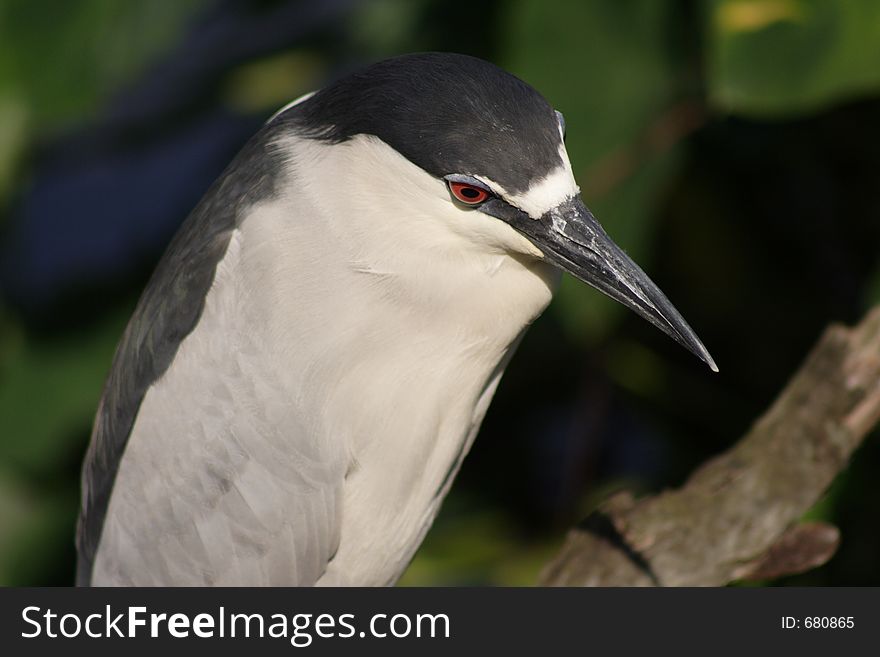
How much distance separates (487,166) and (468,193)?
1.9 inches

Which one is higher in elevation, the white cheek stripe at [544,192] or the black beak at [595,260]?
the white cheek stripe at [544,192]

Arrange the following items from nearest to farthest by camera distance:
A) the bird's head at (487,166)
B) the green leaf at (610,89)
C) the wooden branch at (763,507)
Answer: the bird's head at (487,166)
the wooden branch at (763,507)
the green leaf at (610,89)

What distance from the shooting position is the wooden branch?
1.75 m

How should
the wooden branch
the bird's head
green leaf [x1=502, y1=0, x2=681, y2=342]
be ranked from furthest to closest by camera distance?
1. green leaf [x1=502, y1=0, x2=681, y2=342]
2. the wooden branch
3. the bird's head

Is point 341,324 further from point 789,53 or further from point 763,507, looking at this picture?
point 789,53

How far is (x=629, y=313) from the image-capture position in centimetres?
261

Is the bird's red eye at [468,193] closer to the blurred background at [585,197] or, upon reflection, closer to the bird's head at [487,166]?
the bird's head at [487,166]

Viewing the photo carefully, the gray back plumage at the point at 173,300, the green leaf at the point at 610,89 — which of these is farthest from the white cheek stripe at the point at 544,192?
the green leaf at the point at 610,89

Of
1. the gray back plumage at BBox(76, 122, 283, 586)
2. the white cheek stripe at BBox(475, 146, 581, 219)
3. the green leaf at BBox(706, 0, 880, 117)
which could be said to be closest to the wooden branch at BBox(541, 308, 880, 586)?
the green leaf at BBox(706, 0, 880, 117)

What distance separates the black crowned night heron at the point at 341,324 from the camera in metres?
1.39

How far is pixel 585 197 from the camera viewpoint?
215 centimetres

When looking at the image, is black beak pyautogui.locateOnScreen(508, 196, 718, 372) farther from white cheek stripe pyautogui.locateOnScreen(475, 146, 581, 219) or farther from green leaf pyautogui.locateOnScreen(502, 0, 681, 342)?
green leaf pyautogui.locateOnScreen(502, 0, 681, 342)

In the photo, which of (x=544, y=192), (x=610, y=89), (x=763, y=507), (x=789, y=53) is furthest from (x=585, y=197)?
(x=544, y=192)

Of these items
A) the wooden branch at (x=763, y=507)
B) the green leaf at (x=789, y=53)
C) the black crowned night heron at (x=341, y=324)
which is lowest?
the wooden branch at (x=763, y=507)
